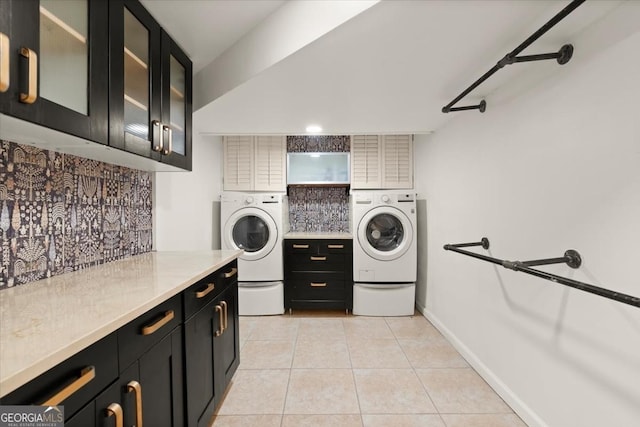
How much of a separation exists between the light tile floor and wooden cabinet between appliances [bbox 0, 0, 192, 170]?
60.0 inches

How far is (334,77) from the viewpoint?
1726 millimetres

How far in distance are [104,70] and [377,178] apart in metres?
2.79

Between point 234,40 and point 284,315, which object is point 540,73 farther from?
point 284,315

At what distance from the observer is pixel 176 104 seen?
178 centimetres

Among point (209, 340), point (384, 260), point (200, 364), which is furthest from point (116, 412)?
point (384, 260)

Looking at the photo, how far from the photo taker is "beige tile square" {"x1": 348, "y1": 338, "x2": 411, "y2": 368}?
88.6 inches

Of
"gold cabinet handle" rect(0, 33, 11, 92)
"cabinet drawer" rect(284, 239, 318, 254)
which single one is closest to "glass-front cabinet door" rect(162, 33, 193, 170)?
"gold cabinet handle" rect(0, 33, 11, 92)

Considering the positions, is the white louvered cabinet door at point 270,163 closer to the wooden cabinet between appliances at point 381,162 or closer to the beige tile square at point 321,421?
the wooden cabinet between appliances at point 381,162

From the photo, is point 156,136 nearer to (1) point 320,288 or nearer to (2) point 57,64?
(2) point 57,64

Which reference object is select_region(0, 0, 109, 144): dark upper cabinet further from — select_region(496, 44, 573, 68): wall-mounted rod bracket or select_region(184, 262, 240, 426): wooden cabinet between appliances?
select_region(496, 44, 573, 68): wall-mounted rod bracket

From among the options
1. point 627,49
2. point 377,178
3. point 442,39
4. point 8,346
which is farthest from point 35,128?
point 377,178

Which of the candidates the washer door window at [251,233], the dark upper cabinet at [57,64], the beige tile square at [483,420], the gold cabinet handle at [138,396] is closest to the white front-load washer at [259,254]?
the washer door window at [251,233]

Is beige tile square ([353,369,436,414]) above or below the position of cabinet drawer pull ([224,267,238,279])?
below

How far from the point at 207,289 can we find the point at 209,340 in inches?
10.6
